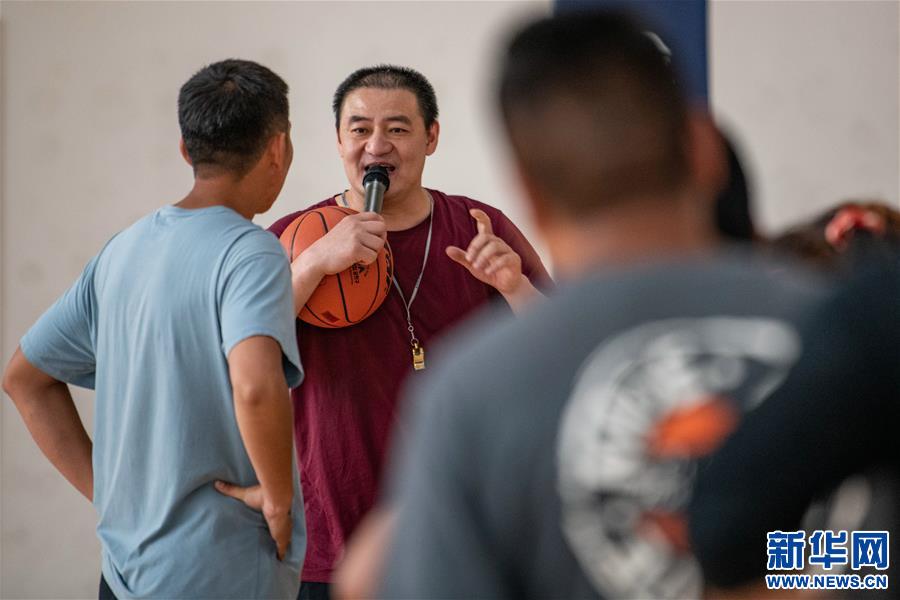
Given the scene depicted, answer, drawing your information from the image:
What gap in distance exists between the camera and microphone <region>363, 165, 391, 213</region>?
259 cm

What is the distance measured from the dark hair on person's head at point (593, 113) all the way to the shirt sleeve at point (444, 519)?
0.62ft

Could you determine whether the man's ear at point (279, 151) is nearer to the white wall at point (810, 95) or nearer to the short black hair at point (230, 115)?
the short black hair at point (230, 115)

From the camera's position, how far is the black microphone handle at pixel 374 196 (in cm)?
258

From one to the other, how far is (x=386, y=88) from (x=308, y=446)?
91 cm

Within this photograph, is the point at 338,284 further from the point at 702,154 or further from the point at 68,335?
the point at 702,154

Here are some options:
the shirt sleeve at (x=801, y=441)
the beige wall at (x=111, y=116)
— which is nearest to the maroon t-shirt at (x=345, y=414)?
the shirt sleeve at (x=801, y=441)

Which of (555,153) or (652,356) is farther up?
(555,153)

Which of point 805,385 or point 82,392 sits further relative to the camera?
point 82,392

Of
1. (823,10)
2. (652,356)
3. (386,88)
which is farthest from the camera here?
(823,10)

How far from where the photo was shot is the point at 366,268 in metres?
2.50

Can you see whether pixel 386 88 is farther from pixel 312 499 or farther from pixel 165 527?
pixel 165 527

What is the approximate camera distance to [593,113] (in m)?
0.86

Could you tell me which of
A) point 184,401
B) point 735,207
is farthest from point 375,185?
point 735,207

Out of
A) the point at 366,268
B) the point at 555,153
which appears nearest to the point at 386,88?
the point at 366,268
